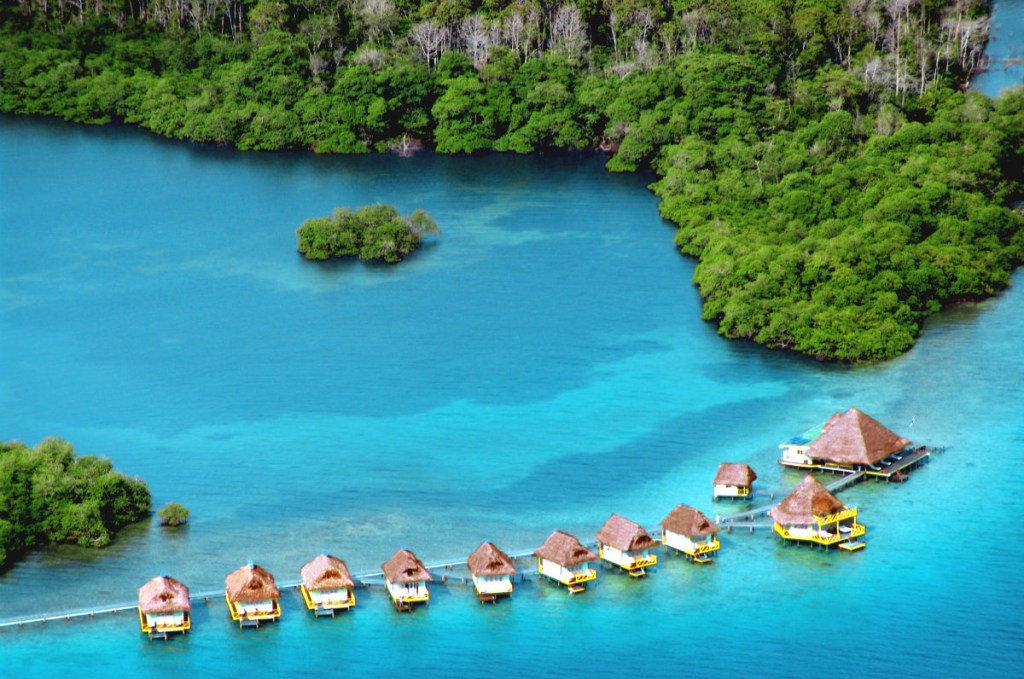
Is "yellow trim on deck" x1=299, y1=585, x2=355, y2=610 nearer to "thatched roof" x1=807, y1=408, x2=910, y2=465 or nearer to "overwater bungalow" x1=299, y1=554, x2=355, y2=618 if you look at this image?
"overwater bungalow" x1=299, y1=554, x2=355, y2=618

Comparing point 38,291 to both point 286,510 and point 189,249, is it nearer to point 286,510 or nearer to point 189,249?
point 189,249

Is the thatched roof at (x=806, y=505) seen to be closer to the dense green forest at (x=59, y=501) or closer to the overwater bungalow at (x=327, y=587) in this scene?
the overwater bungalow at (x=327, y=587)

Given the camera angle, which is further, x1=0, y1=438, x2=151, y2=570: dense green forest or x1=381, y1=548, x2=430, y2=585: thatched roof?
x1=0, y1=438, x2=151, y2=570: dense green forest

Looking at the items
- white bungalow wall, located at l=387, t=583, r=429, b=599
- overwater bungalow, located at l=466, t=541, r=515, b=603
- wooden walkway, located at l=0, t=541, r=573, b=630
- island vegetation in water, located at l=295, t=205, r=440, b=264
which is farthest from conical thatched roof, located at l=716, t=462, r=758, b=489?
island vegetation in water, located at l=295, t=205, r=440, b=264

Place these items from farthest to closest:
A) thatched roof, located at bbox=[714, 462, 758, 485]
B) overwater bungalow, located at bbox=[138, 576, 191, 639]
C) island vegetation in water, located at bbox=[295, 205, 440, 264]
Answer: island vegetation in water, located at bbox=[295, 205, 440, 264], thatched roof, located at bbox=[714, 462, 758, 485], overwater bungalow, located at bbox=[138, 576, 191, 639]

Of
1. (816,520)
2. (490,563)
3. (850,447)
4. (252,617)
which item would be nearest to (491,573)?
(490,563)
